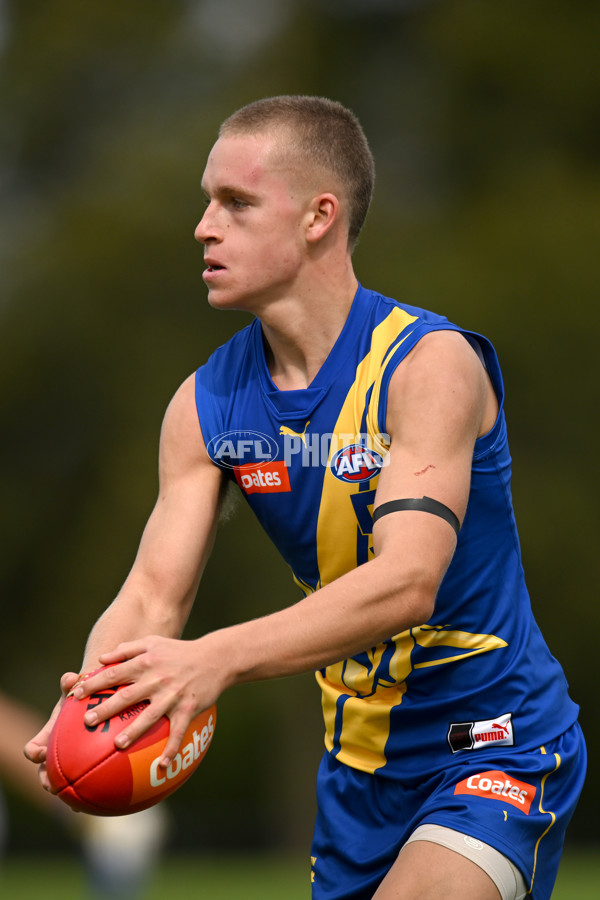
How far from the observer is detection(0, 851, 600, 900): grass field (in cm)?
1023

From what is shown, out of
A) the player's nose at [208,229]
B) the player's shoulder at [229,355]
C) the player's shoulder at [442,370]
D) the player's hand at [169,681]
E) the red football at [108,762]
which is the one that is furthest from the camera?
the player's shoulder at [229,355]

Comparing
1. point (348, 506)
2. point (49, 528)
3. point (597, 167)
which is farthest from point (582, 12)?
point (348, 506)

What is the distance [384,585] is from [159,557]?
117 cm

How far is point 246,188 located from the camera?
399cm

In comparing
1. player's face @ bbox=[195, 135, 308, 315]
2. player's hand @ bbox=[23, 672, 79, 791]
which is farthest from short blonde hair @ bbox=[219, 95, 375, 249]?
player's hand @ bbox=[23, 672, 79, 791]

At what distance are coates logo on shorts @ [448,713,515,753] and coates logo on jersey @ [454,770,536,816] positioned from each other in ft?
0.39

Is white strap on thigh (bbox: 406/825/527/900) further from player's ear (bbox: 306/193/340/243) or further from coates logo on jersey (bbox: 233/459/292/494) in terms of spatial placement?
player's ear (bbox: 306/193/340/243)

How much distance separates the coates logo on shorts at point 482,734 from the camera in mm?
3775

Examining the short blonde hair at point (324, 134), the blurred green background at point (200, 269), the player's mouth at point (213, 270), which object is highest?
the blurred green background at point (200, 269)

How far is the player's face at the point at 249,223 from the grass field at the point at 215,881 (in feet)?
20.0

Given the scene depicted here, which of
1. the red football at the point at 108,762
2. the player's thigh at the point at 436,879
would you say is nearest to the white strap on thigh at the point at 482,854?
the player's thigh at the point at 436,879

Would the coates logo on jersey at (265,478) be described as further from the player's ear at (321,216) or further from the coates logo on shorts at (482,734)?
the coates logo on shorts at (482,734)

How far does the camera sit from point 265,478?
409cm

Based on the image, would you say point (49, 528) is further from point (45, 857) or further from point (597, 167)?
point (597, 167)
